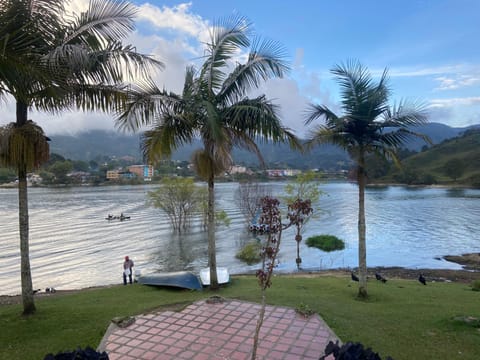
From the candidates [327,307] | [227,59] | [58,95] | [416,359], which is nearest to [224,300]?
[327,307]

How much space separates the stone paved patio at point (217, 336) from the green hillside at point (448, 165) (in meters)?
112

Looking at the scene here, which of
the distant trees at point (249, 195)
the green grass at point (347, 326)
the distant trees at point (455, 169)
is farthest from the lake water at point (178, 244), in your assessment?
the distant trees at point (455, 169)

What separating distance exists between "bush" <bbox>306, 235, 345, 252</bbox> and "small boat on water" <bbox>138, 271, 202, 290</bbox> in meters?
22.3

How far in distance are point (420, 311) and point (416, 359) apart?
10.1 feet

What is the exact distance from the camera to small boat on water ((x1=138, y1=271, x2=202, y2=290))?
33.9 ft

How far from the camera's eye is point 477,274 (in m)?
21.3

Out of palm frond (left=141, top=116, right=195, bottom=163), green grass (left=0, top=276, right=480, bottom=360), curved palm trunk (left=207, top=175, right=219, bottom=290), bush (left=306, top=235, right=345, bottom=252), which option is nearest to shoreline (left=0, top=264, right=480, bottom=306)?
bush (left=306, top=235, right=345, bottom=252)

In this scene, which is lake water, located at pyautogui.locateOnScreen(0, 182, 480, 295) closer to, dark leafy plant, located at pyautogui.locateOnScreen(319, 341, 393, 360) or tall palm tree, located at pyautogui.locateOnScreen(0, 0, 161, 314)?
tall palm tree, located at pyautogui.locateOnScreen(0, 0, 161, 314)

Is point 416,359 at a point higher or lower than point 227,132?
lower

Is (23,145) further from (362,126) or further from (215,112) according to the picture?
(362,126)

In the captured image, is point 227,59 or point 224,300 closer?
point 224,300

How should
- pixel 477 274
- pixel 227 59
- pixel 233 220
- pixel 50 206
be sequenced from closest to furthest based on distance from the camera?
pixel 227 59, pixel 477 274, pixel 233 220, pixel 50 206

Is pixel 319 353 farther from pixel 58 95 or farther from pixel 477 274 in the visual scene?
pixel 477 274

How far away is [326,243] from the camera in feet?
104
